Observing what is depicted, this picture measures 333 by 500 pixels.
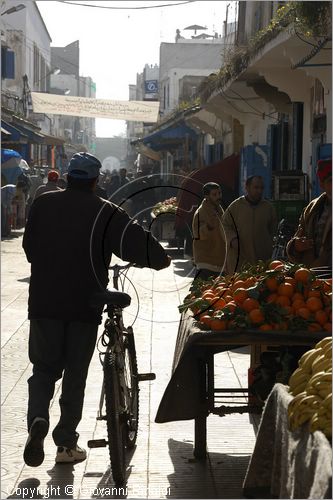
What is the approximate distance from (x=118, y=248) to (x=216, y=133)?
2716 cm

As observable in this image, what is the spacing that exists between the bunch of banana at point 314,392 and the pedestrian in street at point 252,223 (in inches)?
219

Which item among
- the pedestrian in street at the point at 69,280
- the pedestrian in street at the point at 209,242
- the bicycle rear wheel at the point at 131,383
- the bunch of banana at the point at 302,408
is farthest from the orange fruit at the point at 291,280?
the pedestrian in street at the point at 209,242

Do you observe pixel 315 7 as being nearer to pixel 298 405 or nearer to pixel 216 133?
pixel 298 405

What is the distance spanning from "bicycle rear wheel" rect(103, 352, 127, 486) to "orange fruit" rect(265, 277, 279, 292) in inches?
39.8

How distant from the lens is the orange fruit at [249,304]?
6562 mm

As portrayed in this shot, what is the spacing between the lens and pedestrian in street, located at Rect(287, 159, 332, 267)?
806 centimetres

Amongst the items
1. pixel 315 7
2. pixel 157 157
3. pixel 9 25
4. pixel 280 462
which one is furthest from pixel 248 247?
pixel 9 25

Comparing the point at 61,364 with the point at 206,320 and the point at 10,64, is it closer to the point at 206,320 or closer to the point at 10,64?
the point at 206,320

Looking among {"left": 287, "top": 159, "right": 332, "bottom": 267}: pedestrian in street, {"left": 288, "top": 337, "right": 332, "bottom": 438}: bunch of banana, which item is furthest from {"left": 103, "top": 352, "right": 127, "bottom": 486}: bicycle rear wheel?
{"left": 287, "top": 159, "right": 332, "bottom": 267}: pedestrian in street

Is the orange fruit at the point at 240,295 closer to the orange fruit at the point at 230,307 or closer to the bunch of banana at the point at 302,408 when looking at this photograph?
the orange fruit at the point at 230,307

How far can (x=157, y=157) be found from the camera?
55.9m

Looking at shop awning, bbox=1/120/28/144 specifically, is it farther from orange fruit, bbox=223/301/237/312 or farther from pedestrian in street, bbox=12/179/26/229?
orange fruit, bbox=223/301/237/312

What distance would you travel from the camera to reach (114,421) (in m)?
6.30

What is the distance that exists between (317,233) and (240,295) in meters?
1.70
